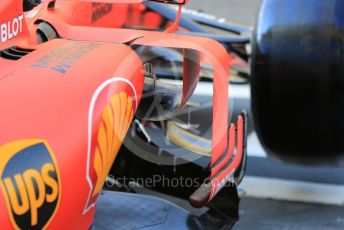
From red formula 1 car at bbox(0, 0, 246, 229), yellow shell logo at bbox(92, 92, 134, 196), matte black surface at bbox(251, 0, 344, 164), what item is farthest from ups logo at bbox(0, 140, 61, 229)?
matte black surface at bbox(251, 0, 344, 164)

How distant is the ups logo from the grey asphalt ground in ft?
16.3

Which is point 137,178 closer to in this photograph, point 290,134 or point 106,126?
point 290,134

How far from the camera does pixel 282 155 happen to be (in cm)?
252

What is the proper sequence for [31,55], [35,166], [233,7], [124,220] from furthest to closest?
1. [233,7]
2. [124,220]
3. [31,55]
4. [35,166]

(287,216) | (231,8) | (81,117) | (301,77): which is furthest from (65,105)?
(231,8)

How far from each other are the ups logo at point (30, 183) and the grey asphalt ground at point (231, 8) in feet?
16.3

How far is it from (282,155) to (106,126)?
998mm

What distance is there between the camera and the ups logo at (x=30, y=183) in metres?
1.46

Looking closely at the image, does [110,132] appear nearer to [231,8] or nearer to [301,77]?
[301,77]

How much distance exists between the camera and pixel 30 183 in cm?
149

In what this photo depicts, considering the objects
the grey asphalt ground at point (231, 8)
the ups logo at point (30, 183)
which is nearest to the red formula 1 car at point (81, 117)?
the ups logo at point (30, 183)

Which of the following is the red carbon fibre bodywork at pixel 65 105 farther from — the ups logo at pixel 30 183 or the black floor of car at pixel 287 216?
the black floor of car at pixel 287 216

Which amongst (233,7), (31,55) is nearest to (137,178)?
(31,55)

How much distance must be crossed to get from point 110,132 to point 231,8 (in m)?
5.19
